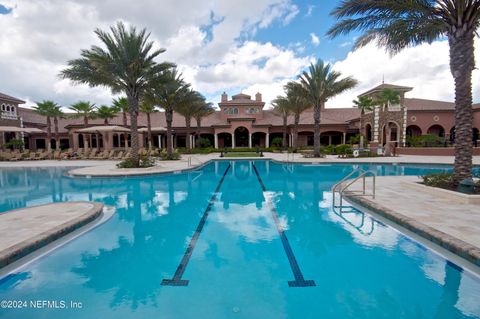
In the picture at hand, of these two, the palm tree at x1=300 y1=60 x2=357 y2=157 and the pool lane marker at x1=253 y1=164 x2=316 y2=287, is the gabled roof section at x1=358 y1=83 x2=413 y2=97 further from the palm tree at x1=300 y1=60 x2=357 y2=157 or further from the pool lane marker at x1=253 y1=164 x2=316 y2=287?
the pool lane marker at x1=253 y1=164 x2=316 y2=287

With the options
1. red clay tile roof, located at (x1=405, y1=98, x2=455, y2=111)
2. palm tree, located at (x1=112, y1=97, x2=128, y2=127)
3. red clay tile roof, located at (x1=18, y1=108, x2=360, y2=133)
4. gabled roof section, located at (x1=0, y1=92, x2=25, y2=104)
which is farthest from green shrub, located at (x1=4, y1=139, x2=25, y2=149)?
red clay tile roof, located at (x1=405, y1=98, x2=455, y2=111)

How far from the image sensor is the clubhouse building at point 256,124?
30141 millimetres

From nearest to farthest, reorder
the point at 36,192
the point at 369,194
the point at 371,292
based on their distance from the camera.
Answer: the point at 371,292
the point at 369,194
the point at 36,192

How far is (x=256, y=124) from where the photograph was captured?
120ft

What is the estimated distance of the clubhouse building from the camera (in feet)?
98.9

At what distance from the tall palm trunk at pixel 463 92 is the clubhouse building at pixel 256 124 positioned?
2363 cm

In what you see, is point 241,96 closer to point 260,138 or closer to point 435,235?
point 260,138

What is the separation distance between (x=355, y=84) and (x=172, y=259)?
74.7ft

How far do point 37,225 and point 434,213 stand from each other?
910 cm

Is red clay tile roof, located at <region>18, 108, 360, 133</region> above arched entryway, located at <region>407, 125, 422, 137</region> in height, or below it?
above

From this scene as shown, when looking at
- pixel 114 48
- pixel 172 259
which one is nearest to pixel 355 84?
pixel 114 48

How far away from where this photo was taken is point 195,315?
308 centimetres

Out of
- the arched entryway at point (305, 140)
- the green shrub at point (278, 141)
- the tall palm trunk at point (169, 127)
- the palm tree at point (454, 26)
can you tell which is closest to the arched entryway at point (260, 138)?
the green shrub at point (278, 141)

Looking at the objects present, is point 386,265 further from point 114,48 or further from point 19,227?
point 114,48
